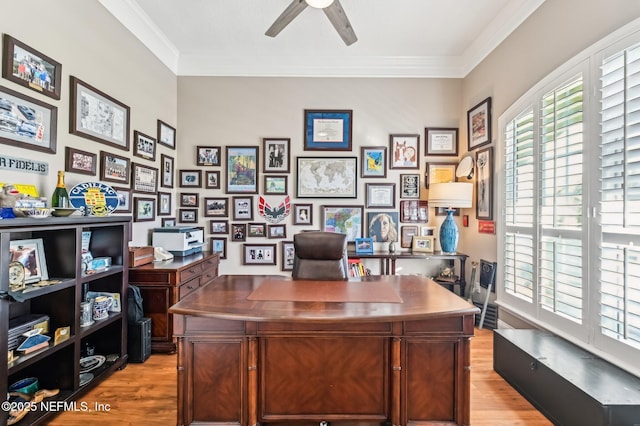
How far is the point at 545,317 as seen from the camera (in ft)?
7.94

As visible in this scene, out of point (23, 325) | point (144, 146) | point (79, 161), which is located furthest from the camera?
point (144, 146)

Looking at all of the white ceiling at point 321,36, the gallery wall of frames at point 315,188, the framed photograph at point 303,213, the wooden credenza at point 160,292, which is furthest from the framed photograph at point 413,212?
the wooden credenza at point 160,292

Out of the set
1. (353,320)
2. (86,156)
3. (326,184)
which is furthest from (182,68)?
(353,320)

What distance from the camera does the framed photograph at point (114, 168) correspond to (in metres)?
2.57

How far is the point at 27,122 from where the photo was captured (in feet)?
6.24

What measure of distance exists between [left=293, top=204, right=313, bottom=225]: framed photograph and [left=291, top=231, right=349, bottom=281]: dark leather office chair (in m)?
1.36

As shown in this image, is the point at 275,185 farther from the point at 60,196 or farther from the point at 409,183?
the point at 60,196

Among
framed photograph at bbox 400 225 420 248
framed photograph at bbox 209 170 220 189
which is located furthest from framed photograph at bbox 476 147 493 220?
framed photograph at bbox 209 170 220 189

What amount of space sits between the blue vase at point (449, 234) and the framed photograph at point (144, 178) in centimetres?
326

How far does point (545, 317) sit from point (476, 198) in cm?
146

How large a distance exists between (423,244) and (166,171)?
313 centimetres

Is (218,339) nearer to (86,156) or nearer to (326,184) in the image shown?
(86,156)

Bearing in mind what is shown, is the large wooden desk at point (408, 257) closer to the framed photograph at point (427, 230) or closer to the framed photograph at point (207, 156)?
the framed photograph at point (427, 230)

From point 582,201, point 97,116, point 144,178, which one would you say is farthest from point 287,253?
point 582,201
